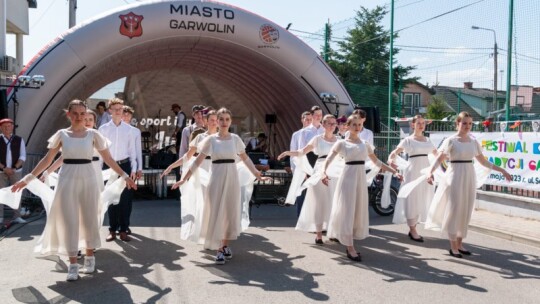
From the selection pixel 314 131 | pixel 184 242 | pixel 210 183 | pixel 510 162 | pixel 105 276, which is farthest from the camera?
pixel 510 162

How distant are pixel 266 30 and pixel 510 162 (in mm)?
6165

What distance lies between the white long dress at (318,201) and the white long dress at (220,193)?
150cm

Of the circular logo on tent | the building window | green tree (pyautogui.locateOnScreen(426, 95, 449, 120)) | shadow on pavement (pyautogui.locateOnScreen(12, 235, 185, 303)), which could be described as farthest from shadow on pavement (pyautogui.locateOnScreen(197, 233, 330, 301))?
green tree (pyautogui.locateOnScreen(426, 95, 449, 120))

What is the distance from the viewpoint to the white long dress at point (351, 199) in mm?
6559

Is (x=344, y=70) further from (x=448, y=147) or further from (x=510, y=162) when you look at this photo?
(x=448, y=147)

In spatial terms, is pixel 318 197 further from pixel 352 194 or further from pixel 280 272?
pixel 280 272

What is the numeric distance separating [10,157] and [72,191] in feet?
14.0

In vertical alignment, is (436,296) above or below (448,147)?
below

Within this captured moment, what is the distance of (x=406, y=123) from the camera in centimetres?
1214

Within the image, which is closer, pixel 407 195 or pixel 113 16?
pixel 407 195

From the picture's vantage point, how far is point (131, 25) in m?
11.6

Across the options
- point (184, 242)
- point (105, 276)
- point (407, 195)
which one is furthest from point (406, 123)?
point (105, 276)

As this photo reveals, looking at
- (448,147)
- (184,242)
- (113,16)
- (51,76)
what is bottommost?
(184,242)

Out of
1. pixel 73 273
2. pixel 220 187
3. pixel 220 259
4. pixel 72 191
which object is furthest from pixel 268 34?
pixel 73 273
